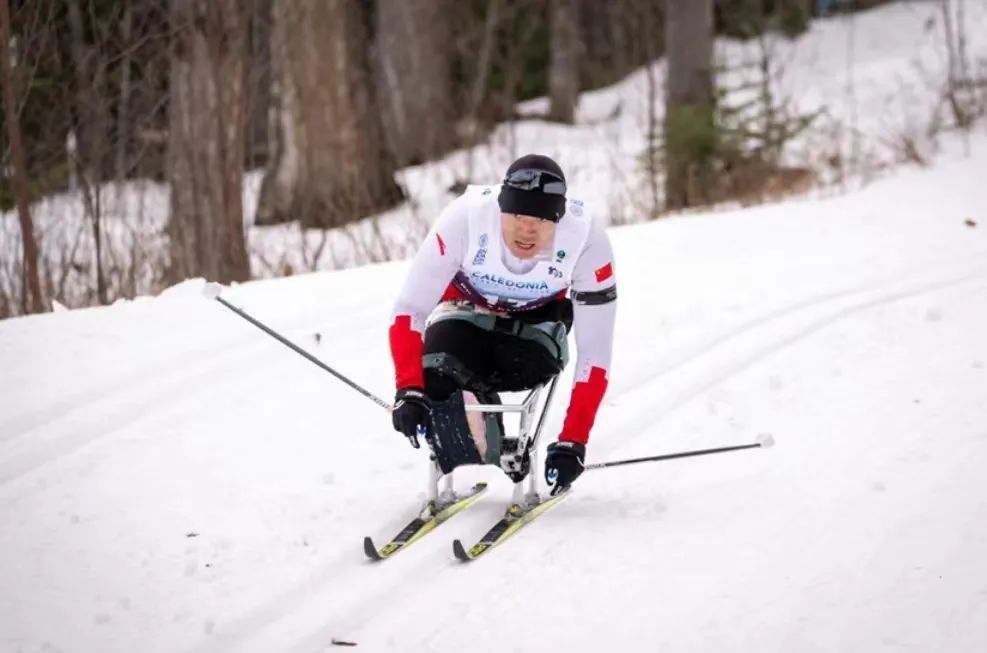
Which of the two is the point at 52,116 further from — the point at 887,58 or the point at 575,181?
the point at 887,58

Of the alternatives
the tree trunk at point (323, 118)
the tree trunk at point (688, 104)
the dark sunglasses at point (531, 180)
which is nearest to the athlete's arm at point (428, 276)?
the dark sunglasses at point (531, 180)

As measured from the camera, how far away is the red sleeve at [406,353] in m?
4.36

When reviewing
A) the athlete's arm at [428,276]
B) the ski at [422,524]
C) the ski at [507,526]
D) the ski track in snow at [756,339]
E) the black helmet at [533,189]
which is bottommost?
the ski at [507,526]

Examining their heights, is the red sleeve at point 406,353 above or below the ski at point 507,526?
above

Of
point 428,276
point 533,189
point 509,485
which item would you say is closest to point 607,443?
point 509,485

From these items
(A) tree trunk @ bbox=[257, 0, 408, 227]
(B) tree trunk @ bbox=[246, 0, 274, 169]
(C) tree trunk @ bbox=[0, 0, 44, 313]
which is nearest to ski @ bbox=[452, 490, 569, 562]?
(C) tree trunk @ bbox=[0, 0, 44, 313]

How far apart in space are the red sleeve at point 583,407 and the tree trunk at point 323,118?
334 inches

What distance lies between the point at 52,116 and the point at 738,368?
5941 millimetres

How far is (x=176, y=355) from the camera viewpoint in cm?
628

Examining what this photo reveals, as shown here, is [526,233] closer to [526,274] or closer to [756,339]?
A: [526,274]

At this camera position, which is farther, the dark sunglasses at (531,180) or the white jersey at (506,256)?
the white jersey at (506,256)

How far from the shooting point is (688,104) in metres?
13.4

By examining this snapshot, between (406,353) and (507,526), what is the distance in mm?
732

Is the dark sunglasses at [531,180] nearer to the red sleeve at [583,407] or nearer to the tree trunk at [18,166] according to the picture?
the red sleeve at [583,407]
